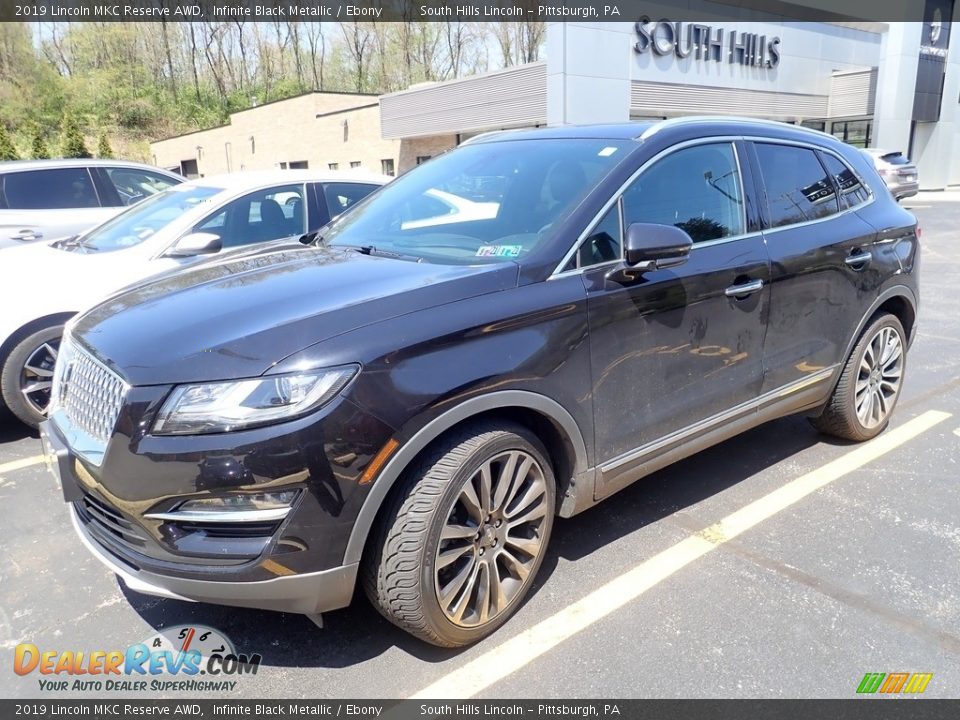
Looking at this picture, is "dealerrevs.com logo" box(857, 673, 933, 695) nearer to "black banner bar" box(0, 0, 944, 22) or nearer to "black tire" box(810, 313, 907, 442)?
"black tire" box(810, 313, 907, 442)

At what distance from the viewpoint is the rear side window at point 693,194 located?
10.1 feet

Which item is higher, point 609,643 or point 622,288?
point 622,288

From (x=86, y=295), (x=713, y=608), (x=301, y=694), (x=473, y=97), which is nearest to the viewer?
(x=301, y=694)

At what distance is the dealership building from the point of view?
2316 cm

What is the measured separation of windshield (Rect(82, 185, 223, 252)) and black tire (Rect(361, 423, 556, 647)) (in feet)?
12.1

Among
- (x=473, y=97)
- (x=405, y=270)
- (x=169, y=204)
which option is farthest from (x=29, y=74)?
(x=405, y=270)

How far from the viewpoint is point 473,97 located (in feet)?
85.8

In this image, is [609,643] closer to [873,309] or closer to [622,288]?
[622,288]

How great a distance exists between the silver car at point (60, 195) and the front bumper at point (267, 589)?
20.5 feet

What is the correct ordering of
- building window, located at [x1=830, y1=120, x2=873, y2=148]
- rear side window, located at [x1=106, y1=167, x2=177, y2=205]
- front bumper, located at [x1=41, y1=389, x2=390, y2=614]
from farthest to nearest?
building window, located at [x1=830, y1=120, x2=873, y2=148]
rear side window, located at [x1=106, y1=167, x2=177, y2=205]
front bumper, located at [x1=41, y1=389, x2=390, y2=614]

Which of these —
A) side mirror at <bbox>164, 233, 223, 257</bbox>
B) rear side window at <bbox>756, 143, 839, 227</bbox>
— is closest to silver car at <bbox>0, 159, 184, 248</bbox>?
side mirror at <bbox>164, 233, 223, 257</bbox>

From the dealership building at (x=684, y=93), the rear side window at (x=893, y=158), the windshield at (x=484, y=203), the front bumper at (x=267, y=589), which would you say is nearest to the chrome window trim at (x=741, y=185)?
the windshield at (x=484, y=203)

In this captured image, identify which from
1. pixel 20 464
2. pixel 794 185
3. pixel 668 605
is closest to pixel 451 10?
pixel 794 185

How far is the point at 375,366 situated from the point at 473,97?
2580 centimetres
